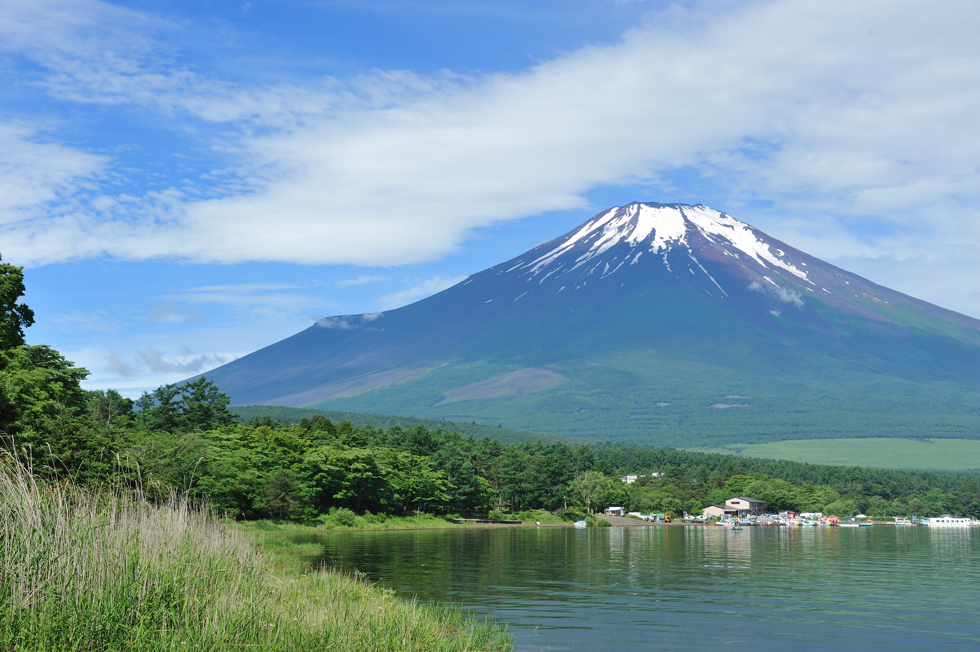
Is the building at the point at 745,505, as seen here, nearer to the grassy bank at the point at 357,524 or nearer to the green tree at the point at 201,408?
the grassy bank at the point at 357,524

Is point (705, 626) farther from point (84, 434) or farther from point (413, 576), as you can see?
point (84, 434)

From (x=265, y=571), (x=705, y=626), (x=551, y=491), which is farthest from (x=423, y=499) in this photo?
(x=265, y=571)

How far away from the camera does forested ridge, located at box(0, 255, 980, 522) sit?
116 feet

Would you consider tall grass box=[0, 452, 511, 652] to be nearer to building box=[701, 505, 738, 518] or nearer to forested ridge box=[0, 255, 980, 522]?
forested ridge box=[0, 255, 980, 522]


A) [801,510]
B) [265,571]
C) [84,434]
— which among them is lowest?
[801,510]

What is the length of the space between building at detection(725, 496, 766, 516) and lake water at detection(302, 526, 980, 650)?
86.6 metres

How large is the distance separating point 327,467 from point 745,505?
305 feet

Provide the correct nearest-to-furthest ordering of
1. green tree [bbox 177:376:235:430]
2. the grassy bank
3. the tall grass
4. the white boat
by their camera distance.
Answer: the tall grass < the grassy bank < green tree [bbox 177:376:235:430] < the white boat

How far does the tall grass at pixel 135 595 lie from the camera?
11867 millimetres

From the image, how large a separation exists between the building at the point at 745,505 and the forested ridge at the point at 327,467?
7.24 feet

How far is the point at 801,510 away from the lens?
5861 inches

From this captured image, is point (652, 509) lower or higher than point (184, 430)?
lower

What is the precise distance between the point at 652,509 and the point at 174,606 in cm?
13041

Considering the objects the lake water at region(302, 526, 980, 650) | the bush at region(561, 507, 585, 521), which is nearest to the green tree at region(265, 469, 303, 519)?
the lake water at region(302, 526, 980, 650)
